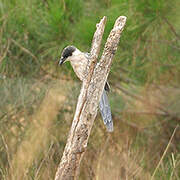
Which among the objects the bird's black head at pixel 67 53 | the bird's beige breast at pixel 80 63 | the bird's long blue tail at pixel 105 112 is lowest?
the bird's long blue tail at pixel 105 112

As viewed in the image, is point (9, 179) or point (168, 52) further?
point (168, 52)

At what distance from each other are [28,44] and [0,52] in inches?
8.9

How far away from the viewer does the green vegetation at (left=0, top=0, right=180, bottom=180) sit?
2.54 m

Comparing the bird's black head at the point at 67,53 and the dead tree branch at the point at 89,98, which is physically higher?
the bird's black head at the point at 67,53

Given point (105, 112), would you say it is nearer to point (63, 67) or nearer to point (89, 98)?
point (89, 98)

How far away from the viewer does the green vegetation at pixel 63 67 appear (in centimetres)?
254

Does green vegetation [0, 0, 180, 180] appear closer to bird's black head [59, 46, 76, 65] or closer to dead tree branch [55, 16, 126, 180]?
bird's black head [59, 46, 76, 65]

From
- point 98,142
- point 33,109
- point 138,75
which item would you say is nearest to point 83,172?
point 98,142

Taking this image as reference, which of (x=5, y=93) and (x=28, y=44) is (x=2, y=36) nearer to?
(x=28, y=44)

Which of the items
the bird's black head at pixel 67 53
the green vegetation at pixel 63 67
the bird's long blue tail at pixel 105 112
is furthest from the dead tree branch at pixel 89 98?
the green vegetation at pixel 63 67

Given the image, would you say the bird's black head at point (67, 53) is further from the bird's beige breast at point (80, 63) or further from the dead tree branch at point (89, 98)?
the dead tree branch at point (89, 98)

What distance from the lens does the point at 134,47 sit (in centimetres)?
275

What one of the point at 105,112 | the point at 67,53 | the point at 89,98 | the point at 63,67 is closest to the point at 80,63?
the point at 67,53

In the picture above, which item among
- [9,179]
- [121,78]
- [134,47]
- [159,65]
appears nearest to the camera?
[9,179]
